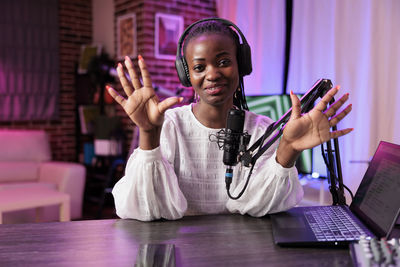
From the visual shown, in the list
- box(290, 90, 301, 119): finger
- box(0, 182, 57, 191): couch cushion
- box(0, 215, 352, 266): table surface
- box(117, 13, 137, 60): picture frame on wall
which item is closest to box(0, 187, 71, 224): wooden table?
box(0, 182, 57, 191): couch cushion

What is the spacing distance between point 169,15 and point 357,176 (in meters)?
2.46

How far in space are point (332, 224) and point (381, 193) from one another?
14cm

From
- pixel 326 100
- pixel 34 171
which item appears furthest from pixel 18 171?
pixel 326 100

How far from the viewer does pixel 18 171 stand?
4109 millimetres

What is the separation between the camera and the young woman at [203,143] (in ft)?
3.35

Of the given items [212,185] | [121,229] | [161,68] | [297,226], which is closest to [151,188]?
[121,229]

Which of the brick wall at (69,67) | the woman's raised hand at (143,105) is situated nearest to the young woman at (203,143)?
the woman's raised hand at (143,105)

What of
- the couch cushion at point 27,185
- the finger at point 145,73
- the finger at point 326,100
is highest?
the finger at point 145,73

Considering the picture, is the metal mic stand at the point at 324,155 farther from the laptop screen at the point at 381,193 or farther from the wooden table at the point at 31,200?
the wooden table at the point at 31,200

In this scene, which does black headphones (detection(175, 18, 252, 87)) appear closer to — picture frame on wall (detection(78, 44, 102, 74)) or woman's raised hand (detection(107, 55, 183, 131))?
woman's raised hand (detection(107, 55, 183, 131))

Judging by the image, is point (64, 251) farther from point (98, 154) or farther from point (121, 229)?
point (98, 154)

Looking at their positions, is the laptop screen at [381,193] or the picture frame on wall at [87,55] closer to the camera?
the laptop screen at [381,193]

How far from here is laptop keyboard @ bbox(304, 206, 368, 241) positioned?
936 millimetres

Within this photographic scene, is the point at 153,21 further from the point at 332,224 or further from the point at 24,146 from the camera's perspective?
the point at 332,224
